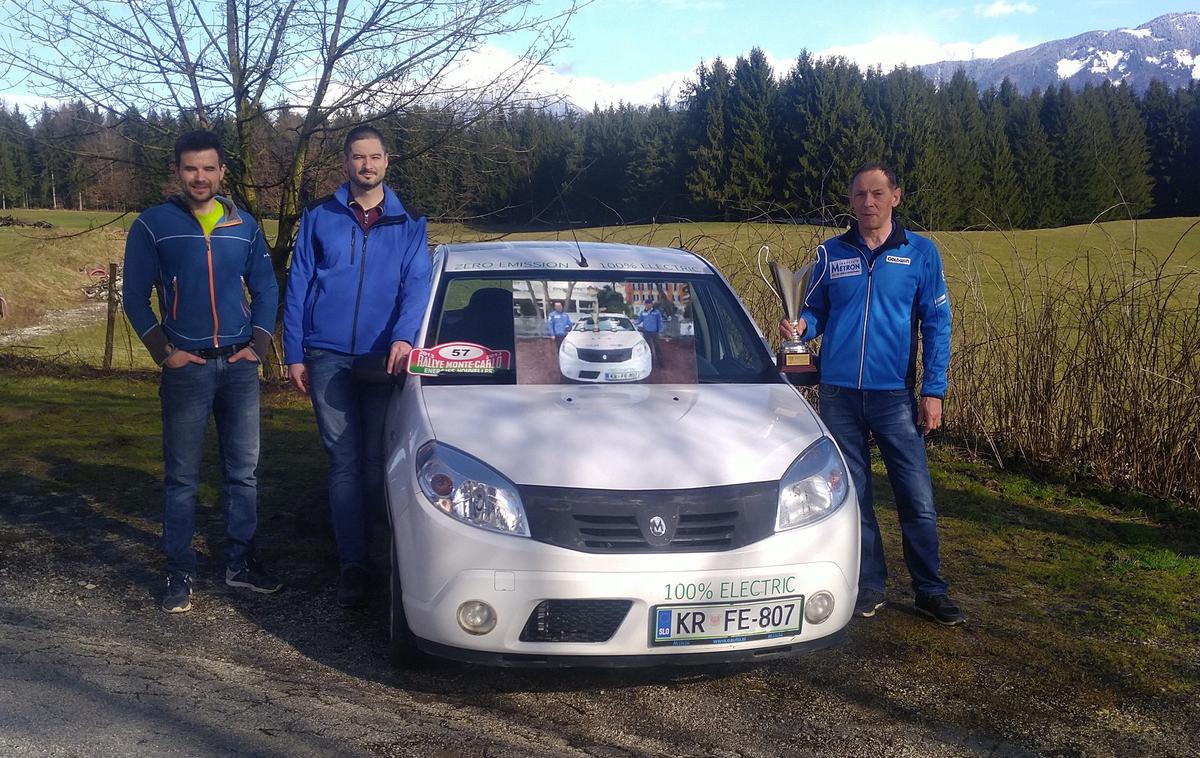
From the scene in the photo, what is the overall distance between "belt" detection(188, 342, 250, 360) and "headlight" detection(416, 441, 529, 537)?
141 centimetres

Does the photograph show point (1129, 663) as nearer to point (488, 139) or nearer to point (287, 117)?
point (488, 139)

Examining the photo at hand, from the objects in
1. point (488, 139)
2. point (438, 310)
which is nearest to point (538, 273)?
point (438, 310)

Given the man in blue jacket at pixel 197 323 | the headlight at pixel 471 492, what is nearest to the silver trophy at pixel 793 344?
the headlight at pixel 471 492

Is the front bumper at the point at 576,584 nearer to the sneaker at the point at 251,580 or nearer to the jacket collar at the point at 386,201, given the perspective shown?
the sneaker at the point at 251,580

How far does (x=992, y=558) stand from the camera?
593 centimetres

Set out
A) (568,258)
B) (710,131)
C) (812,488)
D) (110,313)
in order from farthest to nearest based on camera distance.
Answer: (710,131) → (110,313) → (568,258) → (812,488)

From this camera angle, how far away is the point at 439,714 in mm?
3514

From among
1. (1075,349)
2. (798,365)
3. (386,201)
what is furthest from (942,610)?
(1075,349)

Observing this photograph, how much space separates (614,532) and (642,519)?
0.33 feet

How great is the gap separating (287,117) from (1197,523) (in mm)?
9599

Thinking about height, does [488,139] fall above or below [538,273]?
above

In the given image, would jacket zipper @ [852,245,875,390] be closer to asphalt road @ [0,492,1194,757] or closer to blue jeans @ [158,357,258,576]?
asphalt road @ [0,492,1194,757]

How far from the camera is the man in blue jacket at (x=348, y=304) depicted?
4715mm

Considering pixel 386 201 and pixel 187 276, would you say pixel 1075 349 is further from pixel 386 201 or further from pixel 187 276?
pixel 187 276
